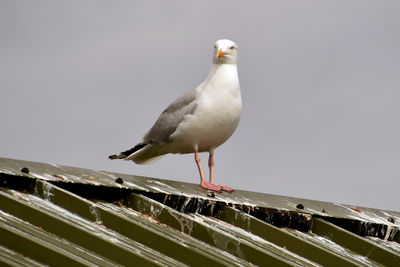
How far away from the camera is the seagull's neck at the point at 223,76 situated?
30.2ft

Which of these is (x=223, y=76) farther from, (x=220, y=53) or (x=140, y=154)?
(x=140, y=154)

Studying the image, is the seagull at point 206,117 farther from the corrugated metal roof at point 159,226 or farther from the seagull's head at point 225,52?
the corrugated metal roof at point 159,226

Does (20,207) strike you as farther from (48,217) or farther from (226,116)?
(226,116)

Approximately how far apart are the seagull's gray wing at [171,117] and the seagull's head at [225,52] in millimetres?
502

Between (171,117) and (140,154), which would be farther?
(140,154)

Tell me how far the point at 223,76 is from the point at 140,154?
60.2 inches

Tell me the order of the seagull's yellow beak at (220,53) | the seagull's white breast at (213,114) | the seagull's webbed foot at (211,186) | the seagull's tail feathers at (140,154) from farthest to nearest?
the seagull's tail feathers at (140,154) < the seagull's yellow beak at (220,53) < the seagull's white breast at (213,114) < the seagull's webbed foot at (211,186)

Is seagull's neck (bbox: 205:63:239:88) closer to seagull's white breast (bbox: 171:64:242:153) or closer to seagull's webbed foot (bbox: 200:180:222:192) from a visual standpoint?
seagull's white breast (bbox: 171:64:242:153)

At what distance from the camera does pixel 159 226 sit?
19.1 feet

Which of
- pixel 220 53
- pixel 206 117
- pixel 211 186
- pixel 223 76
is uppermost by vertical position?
pixel 220 53

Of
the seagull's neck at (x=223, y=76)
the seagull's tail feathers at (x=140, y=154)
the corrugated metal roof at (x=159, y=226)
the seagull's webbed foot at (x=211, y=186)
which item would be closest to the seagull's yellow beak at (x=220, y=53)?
the seagull's neck at (x=223, y=76)

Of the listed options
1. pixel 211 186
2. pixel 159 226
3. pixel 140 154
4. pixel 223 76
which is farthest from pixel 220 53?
pixel 159 226

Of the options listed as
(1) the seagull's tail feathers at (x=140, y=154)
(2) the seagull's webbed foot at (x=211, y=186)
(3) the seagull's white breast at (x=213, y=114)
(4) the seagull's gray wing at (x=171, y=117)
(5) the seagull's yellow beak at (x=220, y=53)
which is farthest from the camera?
(1) the seagull's tail feathers at (x=140, y=154)

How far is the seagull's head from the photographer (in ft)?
31.6
